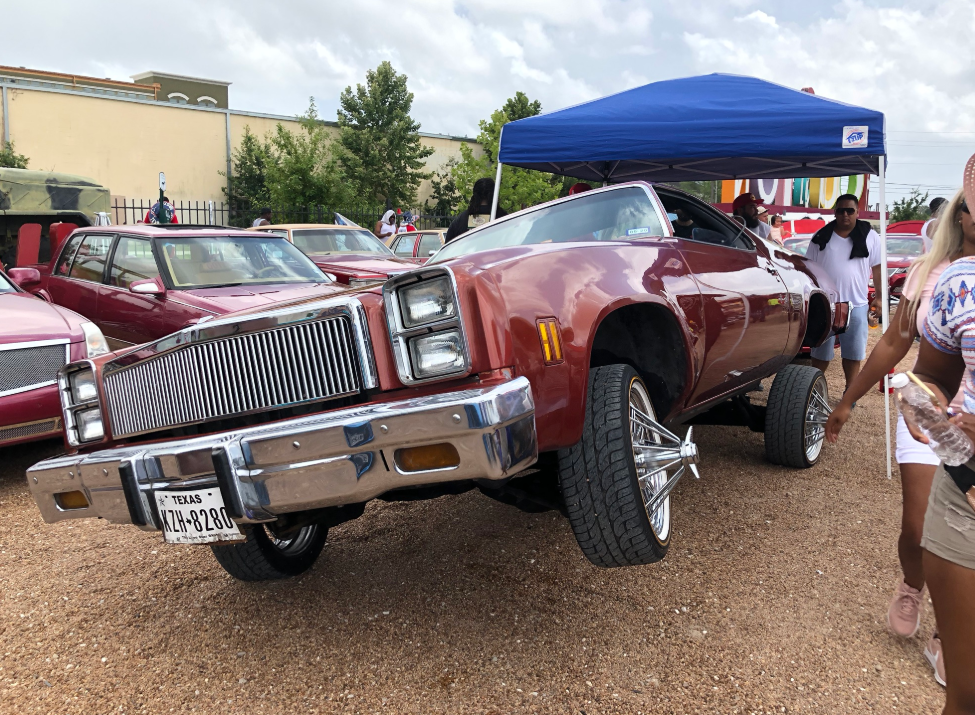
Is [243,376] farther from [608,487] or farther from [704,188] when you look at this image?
[704,188]

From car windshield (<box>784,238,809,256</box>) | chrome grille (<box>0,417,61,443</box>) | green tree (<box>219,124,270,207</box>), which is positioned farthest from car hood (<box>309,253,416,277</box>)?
green tree (<box>219,124,270,207</box>)

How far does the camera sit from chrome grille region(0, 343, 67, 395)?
4.68 meters

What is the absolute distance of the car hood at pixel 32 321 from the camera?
484 centimetres

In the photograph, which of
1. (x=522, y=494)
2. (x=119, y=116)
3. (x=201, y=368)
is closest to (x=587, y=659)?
(x=522, y=494)

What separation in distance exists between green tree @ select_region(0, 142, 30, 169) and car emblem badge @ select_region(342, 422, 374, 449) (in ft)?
99.3

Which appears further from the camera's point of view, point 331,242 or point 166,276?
point 331,242

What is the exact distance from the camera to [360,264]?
10188mm

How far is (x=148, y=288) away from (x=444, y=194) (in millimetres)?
37431

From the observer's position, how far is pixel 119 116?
32781 millimetres

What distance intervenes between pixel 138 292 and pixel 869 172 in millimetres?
6222

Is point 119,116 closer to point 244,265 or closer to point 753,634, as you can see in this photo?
point 244,265

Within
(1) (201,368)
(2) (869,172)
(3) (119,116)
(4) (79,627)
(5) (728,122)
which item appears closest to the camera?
(1) (201,368)

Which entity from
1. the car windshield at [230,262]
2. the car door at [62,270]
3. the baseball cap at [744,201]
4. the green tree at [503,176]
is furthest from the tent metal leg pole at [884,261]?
the green tree at [503,176]

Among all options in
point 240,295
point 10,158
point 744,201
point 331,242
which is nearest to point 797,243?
point 744,201
